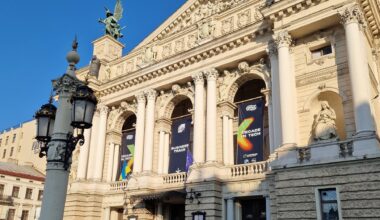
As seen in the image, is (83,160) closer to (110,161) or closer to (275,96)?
(110,161)

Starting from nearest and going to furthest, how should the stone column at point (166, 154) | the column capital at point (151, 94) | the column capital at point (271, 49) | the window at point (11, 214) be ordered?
the column capital at point (271, 49) → the stone column at point (166, 154) → the column capital at point (151, 94) → the window at point (11, 214)

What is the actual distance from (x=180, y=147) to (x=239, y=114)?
4457 mm

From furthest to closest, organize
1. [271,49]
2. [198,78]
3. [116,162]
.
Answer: [116,162]
[198,78]
[271,49]

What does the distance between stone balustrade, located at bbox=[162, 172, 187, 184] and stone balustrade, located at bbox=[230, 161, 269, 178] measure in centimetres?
327

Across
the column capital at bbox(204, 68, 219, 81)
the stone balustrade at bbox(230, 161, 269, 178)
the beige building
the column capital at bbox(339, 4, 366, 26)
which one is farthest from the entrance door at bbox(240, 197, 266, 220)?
the column capital at bbox(339, 4, 366, 26)

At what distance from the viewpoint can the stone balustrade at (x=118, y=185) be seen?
26062 millimetres

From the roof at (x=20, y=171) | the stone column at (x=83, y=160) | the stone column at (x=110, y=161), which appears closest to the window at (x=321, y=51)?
the stone column at (x=110, y=161)

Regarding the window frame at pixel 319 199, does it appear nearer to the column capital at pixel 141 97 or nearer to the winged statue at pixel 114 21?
the column capital at pixel 141 97

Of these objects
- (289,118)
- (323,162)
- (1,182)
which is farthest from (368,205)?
(1,182)

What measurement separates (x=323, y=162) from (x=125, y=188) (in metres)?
13.9

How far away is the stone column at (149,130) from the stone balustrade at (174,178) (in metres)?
1.24

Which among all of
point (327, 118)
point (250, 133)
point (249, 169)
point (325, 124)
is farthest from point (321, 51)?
point (249, 169)

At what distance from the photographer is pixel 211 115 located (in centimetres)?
2202

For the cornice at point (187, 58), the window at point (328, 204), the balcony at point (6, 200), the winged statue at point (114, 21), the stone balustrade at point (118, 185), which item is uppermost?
the winged statue at point (114, 21)
